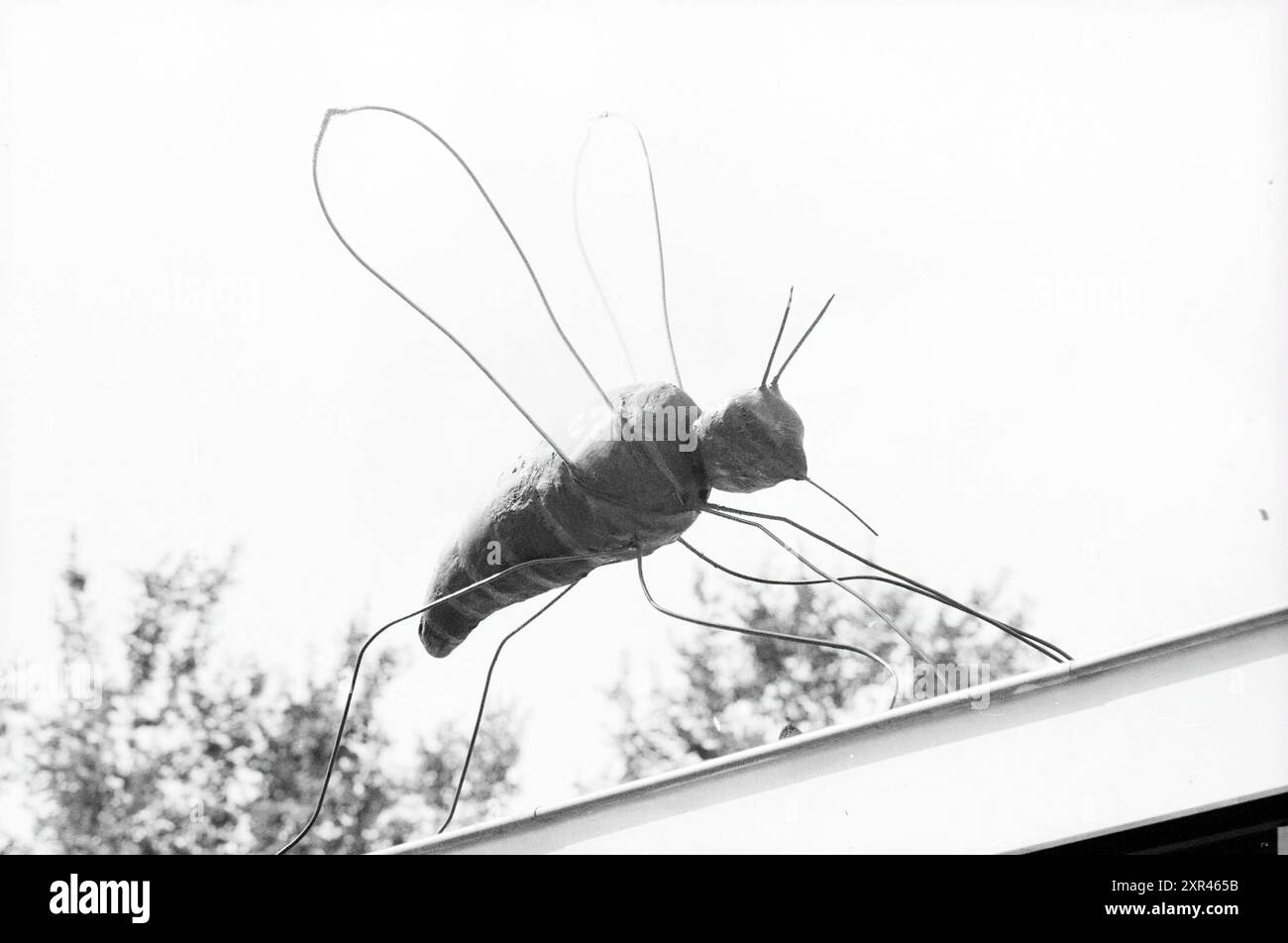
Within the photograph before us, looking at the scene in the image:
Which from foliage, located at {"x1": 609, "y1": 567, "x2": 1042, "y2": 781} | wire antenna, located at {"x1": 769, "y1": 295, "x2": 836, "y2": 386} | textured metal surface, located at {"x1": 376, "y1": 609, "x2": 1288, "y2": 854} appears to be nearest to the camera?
textured metal surface, located at {"x1": 376, "y1": 609, "x2": 1288, "y2": 854}

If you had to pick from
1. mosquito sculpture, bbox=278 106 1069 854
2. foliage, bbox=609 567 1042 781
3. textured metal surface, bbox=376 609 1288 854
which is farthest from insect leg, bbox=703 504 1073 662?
foliage, bbox=609 567 1042 781

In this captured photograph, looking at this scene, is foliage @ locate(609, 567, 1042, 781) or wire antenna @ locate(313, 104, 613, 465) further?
foliage @ locate(609, 567, 1042, 781)

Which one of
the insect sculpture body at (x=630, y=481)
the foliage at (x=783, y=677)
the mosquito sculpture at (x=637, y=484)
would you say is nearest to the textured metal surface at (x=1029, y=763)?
the mosquito sculpture at (x=637, y=484)

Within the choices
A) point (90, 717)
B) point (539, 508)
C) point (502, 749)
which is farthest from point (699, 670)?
point (539, 508)

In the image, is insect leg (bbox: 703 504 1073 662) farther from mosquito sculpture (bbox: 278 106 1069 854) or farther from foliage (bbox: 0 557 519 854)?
foliage (bbox: 0 557 519 854)

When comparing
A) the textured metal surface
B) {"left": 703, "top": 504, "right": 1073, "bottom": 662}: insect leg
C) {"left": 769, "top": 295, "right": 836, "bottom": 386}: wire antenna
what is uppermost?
{"left": 769, "top": 295, "right": 836, "bottom": 386}: wire antenna

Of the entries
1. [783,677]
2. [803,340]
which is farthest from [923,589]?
[783,677]

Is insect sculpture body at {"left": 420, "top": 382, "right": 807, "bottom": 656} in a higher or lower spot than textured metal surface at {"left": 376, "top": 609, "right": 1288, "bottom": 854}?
higher

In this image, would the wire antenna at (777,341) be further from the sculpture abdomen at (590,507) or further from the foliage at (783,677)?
the foliage at (783,677)
